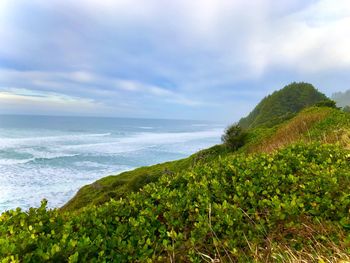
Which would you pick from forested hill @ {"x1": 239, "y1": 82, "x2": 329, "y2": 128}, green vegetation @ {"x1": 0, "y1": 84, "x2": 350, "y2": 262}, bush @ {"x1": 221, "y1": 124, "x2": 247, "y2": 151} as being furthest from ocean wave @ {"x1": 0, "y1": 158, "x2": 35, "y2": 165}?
forested hill @ {"x1": 239, "y1": 82, "x2": 329, "y2": 128}

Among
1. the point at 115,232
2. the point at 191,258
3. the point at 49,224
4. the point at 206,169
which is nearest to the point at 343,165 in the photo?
the point at 206,169

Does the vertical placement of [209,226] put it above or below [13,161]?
above

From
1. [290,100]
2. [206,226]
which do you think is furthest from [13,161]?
[290,100]

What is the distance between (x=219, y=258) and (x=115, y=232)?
1.55 metres

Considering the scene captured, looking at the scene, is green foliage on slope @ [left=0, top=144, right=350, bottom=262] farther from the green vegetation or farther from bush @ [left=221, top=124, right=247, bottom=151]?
bush @ [left=221, top=124, right=247, bottom=151]

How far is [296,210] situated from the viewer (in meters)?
3.60

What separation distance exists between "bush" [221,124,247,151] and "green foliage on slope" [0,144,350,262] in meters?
29.6

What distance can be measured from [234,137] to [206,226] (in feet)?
104

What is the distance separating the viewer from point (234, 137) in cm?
3447

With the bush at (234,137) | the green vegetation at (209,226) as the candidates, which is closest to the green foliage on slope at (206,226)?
the green vegetation at (209,226)

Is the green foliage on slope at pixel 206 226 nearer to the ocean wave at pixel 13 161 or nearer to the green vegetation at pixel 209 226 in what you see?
the green vegetation at pixel 209 226

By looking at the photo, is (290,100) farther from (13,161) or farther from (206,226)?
(206,226)

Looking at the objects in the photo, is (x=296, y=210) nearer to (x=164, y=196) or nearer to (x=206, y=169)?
(x=164, y=196)

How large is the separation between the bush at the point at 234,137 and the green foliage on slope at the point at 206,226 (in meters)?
29.6
